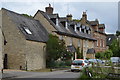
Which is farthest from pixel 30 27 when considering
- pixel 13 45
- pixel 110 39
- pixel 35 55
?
pixel 110 39

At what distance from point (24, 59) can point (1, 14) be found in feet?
21.9

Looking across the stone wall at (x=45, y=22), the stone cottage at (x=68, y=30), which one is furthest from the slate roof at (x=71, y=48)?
the stone wall at (x=45, y=22)

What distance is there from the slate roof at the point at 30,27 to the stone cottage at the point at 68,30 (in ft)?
4.86

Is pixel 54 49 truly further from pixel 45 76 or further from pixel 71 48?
pixel 45 76

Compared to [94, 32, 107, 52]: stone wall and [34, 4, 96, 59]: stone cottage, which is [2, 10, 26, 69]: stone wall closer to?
[34, 4, 96, 59]: stone cottage

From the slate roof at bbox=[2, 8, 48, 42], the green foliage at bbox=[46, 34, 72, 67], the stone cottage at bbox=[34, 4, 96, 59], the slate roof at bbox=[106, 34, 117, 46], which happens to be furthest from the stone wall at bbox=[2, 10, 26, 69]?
the slate roof at bbox=[106, 34, 117, 46]

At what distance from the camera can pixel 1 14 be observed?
32031 mm

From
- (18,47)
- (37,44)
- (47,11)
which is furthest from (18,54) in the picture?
(47,11)

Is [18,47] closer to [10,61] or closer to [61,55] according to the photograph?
[10,61]

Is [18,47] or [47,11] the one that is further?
[47,11]

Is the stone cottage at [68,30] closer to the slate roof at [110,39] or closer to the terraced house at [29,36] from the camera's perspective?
the terraced house at [29,36]

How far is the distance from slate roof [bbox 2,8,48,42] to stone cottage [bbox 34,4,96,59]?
1.48 metres

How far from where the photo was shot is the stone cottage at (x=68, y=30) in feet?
137

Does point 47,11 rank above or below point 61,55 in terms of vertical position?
above
